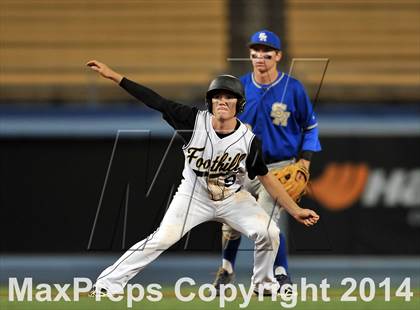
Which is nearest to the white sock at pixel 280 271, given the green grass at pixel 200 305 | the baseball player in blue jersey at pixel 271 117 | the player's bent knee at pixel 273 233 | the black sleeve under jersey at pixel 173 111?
the baseball player in blue jersey at pixel 271 117

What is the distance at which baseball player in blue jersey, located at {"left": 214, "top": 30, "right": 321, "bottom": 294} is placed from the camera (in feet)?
22.3

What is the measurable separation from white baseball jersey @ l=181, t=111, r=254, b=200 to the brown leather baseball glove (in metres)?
0.73

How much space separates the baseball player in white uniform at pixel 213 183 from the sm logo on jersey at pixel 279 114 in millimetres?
807

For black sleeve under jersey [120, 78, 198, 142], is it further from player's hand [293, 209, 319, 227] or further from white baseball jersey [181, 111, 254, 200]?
player's hand [293, 209, 319, 227]

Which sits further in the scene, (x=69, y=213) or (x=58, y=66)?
(x=58, y=66)

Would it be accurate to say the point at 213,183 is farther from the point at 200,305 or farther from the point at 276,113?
the point at 276,113

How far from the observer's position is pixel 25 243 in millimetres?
10898

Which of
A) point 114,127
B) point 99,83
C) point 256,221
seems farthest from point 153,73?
point 256,221

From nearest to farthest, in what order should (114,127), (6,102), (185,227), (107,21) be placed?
(185,227) → (114,127) → (6,102) → (107,21)

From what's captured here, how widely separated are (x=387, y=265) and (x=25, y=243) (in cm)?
410

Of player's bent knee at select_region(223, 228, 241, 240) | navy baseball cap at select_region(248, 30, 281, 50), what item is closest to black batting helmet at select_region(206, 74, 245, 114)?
navy baseball cap at select_region(248, 30, 281, 50)

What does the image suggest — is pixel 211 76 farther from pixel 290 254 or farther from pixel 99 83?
pixel 290 254

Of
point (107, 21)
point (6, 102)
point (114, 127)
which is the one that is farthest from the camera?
point (107, 21)

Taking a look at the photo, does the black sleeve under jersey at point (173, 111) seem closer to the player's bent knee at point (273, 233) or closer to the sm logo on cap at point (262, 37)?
the player's bent knee at point (273, 233)
